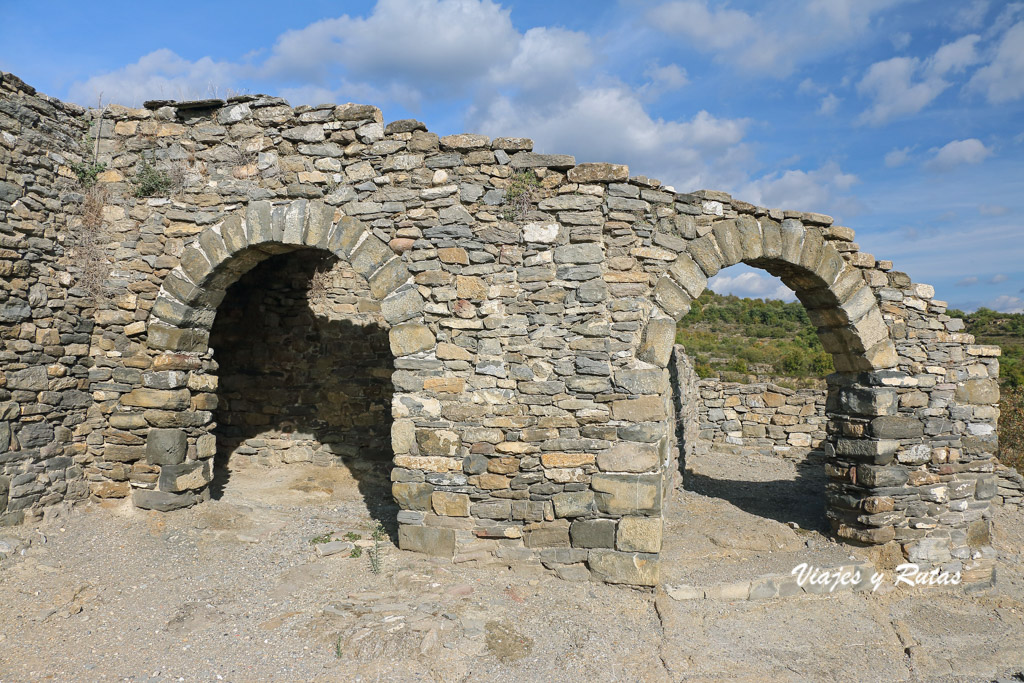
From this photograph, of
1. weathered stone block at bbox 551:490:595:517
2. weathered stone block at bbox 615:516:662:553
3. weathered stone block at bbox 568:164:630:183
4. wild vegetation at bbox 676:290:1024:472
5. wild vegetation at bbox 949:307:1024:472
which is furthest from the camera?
wild vegetation at bbox 676:290:1024:472

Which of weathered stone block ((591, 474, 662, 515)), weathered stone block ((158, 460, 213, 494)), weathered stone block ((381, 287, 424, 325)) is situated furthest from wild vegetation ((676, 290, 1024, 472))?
weathered stone block ((158, 460, 213, 494))

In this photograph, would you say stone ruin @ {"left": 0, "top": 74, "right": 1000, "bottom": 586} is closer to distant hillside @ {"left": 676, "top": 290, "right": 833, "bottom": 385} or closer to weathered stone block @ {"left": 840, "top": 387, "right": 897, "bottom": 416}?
weathered stone block @ {"left": 840, "top": 387, "right": 897, "bottom": 416}

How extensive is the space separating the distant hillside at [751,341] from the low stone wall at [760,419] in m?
3.95

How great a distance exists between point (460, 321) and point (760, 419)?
7.80 metres

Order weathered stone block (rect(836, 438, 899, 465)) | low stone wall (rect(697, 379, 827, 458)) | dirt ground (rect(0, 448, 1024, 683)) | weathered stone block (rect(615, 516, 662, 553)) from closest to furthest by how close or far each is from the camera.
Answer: dirt ground (rect(0, 448, 1024, 683)) < weathered stone block (rect(615, 516, 662, 553)) < weathered stone block (rect(836, 438, 899, 465)) < low stone wall (rect(697, 379, 827, 458))

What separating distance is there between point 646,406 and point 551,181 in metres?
2.14

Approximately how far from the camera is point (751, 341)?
2500 cm

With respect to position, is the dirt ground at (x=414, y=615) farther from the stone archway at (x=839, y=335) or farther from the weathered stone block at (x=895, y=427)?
the weathered stone block at (x=895, y=427)

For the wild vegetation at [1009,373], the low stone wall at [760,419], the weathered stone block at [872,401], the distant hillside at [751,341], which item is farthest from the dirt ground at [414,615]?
the distant hillside at [751,341]

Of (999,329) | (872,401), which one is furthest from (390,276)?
(999,329)

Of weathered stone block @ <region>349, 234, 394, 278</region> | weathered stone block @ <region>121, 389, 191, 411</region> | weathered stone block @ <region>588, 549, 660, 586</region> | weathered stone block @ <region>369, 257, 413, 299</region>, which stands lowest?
weathered stone block @ <region>588, 549, 660, 586</region>

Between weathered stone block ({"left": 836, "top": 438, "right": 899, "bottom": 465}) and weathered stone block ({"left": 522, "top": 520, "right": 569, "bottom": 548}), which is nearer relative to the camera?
weathered stone block ({"left": 522, "top": 520, "right": 569, "bottom": 548})

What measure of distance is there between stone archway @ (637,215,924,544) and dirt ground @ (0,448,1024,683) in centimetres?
59

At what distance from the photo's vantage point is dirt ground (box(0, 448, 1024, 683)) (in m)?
4.11
